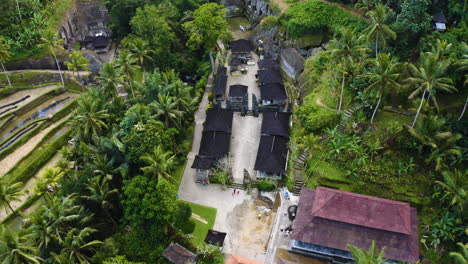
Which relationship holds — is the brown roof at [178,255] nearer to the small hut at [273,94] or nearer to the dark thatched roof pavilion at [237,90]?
the dark thatched roof pavilion at [237,90]

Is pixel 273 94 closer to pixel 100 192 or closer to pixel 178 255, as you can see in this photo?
pixel 178 255

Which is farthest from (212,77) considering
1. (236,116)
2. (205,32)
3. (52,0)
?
(52,0)

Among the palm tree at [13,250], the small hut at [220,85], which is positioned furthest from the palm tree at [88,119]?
the small hut at [220,85]

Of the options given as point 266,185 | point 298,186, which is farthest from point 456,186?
point 266,185

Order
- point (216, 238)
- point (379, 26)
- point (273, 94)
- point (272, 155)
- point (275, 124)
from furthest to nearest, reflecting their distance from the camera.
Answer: point (273, 94)
point (275, 124)
point (272, 155)
point (379, 26)
point (216, 238)

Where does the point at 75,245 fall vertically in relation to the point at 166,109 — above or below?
below

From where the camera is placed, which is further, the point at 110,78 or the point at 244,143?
the point at 244,143

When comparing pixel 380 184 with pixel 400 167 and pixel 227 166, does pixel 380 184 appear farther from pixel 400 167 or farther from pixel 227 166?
pixel 227 166

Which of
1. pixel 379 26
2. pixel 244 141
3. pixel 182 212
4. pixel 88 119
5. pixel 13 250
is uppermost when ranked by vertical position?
pixel 379 26
